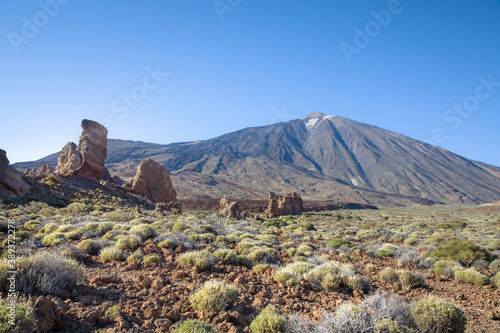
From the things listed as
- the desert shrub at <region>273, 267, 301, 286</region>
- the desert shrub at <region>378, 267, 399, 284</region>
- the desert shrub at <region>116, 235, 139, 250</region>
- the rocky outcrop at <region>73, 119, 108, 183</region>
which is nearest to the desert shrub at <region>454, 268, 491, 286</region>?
the desert shrub at <region>378, 267, 399, 284</region>

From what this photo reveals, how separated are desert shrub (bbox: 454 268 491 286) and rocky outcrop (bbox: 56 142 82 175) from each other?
104 feet

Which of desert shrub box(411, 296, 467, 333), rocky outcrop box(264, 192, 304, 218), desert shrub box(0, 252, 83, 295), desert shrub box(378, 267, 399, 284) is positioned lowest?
rocky outcrop box(264, 192, 304, 218)

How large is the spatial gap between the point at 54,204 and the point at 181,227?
1427cm

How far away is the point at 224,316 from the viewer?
4016 mm

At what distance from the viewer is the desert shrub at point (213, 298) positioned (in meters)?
4.34

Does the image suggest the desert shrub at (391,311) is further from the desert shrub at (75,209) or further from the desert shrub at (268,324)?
the desert shrub at (75,209)

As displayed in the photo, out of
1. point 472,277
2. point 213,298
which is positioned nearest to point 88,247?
point 213,298

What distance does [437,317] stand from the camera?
13.6ft

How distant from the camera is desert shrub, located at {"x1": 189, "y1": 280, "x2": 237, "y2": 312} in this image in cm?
434

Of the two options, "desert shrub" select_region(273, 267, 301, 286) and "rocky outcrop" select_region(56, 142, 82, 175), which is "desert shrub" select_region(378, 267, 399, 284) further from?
"rocky outcrop" select_region(56, 142, 82, 175)

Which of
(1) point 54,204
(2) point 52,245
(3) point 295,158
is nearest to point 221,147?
(3) point 295,158

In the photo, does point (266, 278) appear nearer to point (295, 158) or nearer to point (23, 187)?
point (23, 187)

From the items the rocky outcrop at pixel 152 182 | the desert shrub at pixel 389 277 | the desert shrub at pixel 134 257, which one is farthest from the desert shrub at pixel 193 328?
the rocky outcrop at pixel 152 182

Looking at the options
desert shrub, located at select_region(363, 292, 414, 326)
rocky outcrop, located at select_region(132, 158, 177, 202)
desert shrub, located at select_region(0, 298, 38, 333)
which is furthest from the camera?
rocky outcrop, located at select_region(132, 158, 177, 202)
